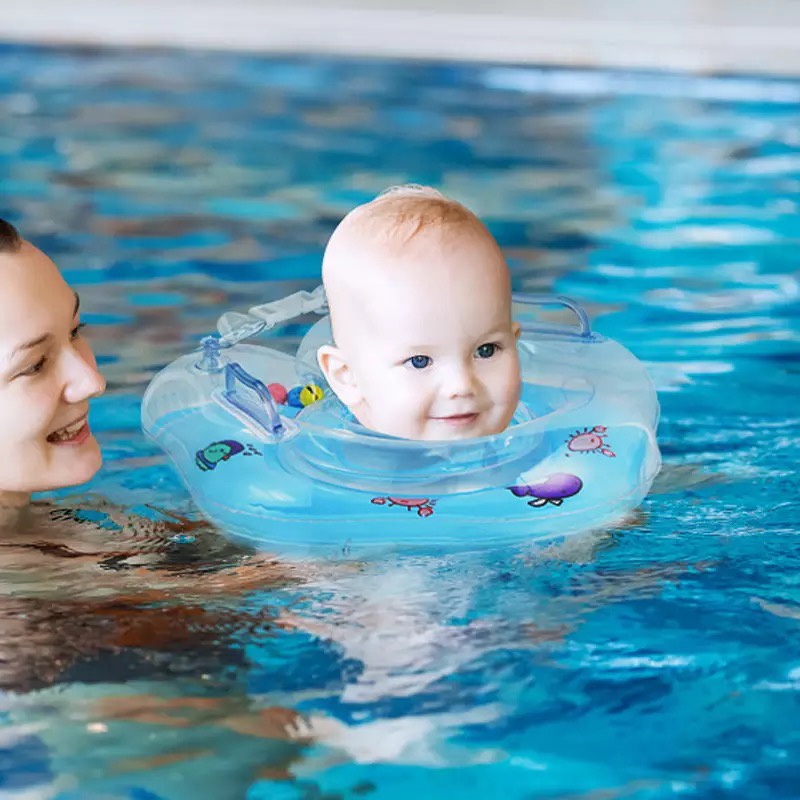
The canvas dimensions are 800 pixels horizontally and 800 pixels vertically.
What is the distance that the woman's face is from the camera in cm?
207

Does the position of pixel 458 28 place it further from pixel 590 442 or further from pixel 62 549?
pixel 62 549

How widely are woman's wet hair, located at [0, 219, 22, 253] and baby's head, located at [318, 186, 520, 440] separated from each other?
0.47 metres

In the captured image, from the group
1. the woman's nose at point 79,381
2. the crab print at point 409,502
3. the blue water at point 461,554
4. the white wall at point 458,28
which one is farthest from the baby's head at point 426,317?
the white wall at point 458,28

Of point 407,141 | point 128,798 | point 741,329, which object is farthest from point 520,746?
point 407,141

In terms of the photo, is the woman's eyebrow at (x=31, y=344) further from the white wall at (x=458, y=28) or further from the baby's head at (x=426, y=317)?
the white wall at (x=458, y=28)

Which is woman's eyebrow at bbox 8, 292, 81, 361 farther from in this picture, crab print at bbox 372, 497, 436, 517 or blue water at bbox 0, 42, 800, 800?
crab print at bbox 372, 497, 436, 517

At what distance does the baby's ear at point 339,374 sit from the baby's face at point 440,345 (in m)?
0.04

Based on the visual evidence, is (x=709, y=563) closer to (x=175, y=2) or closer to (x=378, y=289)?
(x=378, y=289)

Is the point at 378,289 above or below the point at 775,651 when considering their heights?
above

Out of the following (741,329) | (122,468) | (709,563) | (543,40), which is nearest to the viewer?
(709,563)

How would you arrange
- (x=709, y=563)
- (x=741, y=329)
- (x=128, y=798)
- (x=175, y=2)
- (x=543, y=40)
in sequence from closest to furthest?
(x=128, y=798)
(x=709, y=563)
(x=741, y=329)
(x=543, y=40)
(x=175, y=2)

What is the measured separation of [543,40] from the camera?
5.94m

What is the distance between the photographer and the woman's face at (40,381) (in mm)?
2068

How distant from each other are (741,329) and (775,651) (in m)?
1.61
